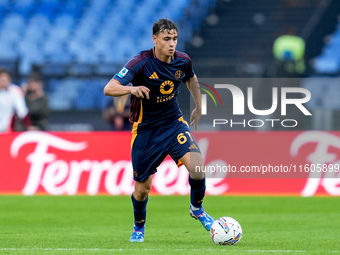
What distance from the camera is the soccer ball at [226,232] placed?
679 cm

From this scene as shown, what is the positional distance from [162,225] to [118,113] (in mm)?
6490

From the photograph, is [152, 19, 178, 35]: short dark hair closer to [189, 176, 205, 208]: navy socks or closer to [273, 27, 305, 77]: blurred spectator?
[189, 176, 205, 208]: navy socks

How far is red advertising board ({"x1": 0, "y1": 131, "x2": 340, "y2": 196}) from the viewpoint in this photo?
41.9 ft

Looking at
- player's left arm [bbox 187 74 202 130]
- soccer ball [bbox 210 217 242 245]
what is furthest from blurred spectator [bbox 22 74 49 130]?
soccer ball [bbox 210 217 242 245]

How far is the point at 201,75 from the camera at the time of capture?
15883mm

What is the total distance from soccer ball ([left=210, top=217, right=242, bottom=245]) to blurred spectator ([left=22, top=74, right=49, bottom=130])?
30.3ft

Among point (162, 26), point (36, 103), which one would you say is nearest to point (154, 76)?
point (162, 26)

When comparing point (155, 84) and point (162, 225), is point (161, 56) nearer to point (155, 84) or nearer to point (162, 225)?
point (155, 84)

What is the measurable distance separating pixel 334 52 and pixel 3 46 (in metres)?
9.37

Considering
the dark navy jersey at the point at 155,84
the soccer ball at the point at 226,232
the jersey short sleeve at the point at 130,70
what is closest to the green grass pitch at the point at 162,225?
the soccer ball at the point at 226,232

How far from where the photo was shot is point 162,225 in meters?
9.32

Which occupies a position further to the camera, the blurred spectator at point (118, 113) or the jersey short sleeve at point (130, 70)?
the blurred spectator at point (118, 113)

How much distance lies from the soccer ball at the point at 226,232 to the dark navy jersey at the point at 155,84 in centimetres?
119

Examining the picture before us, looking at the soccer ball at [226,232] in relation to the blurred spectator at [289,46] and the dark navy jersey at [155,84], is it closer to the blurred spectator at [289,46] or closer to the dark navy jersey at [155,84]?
the dark navy jersey at [155,84]
